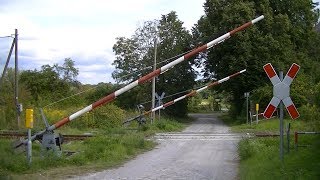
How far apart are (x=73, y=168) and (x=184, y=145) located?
8.27 metres

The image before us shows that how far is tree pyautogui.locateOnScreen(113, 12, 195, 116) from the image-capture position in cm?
5622

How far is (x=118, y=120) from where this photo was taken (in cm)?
3475

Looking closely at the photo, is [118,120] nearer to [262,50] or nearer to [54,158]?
[262,50]

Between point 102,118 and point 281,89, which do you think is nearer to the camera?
point 281,89

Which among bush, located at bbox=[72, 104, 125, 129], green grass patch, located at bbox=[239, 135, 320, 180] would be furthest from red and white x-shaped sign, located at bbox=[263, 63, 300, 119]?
bush, located at bbox=[72, 104, 125, 129]

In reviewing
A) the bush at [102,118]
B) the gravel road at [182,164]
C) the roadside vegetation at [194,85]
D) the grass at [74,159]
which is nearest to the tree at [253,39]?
the roadside vegetation at [194,85]

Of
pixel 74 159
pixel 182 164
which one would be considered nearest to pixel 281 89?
pixel 182 164

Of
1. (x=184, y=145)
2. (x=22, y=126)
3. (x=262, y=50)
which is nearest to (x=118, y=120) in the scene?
(x=22, y=126)

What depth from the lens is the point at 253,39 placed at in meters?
45.0

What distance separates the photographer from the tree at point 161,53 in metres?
56.2

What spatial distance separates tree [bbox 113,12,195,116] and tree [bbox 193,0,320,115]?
Result: 6.02 meters

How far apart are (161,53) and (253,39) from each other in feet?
48.1

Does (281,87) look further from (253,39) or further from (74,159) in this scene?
(253,39)

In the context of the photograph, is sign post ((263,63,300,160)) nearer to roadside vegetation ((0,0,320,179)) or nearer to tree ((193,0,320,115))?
roadside vegetation ((0,0,320,179))
